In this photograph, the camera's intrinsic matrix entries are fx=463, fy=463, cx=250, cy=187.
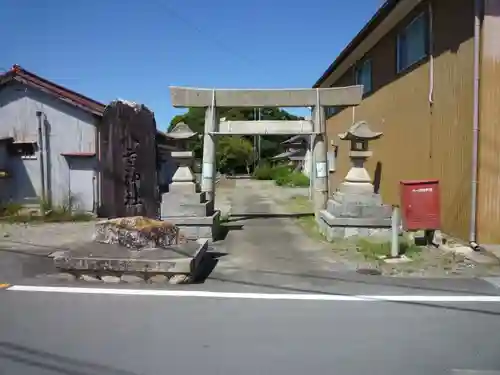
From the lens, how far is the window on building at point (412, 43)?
11.1 meters

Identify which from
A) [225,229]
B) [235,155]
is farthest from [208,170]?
[235,155]

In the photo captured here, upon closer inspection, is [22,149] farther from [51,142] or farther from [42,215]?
[42,215]

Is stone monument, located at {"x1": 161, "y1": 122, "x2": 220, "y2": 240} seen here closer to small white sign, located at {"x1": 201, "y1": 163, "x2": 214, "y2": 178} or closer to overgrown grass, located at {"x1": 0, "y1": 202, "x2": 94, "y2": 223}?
small white sign, located at {"x1": 201, "y1": 163, "x2": 214, "y2": 178}

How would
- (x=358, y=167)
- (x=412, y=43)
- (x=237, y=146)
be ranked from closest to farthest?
(x=358, y=167)
(x=412, y=43)
(x=237, y=146)

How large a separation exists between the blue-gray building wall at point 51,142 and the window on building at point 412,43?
9.17 m

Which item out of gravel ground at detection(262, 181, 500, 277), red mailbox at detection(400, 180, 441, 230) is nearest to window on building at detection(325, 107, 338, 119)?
red mailbox at detection(400, 180, 441, 230)

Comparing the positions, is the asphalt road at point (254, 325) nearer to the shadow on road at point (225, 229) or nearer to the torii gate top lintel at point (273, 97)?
the shadow on road at point (225, 229)

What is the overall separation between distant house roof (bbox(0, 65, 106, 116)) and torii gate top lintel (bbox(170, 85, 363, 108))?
3.80 meters

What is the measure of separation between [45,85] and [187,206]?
7.28 metres

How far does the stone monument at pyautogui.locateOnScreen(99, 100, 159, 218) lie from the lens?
40.1ft

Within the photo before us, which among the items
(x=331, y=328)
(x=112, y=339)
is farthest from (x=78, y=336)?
(x=331, y=328)

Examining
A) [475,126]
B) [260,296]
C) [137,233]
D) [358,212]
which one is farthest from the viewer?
[358,212]

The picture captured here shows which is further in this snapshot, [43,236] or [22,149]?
[22,149]

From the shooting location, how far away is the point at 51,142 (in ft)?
47.3
